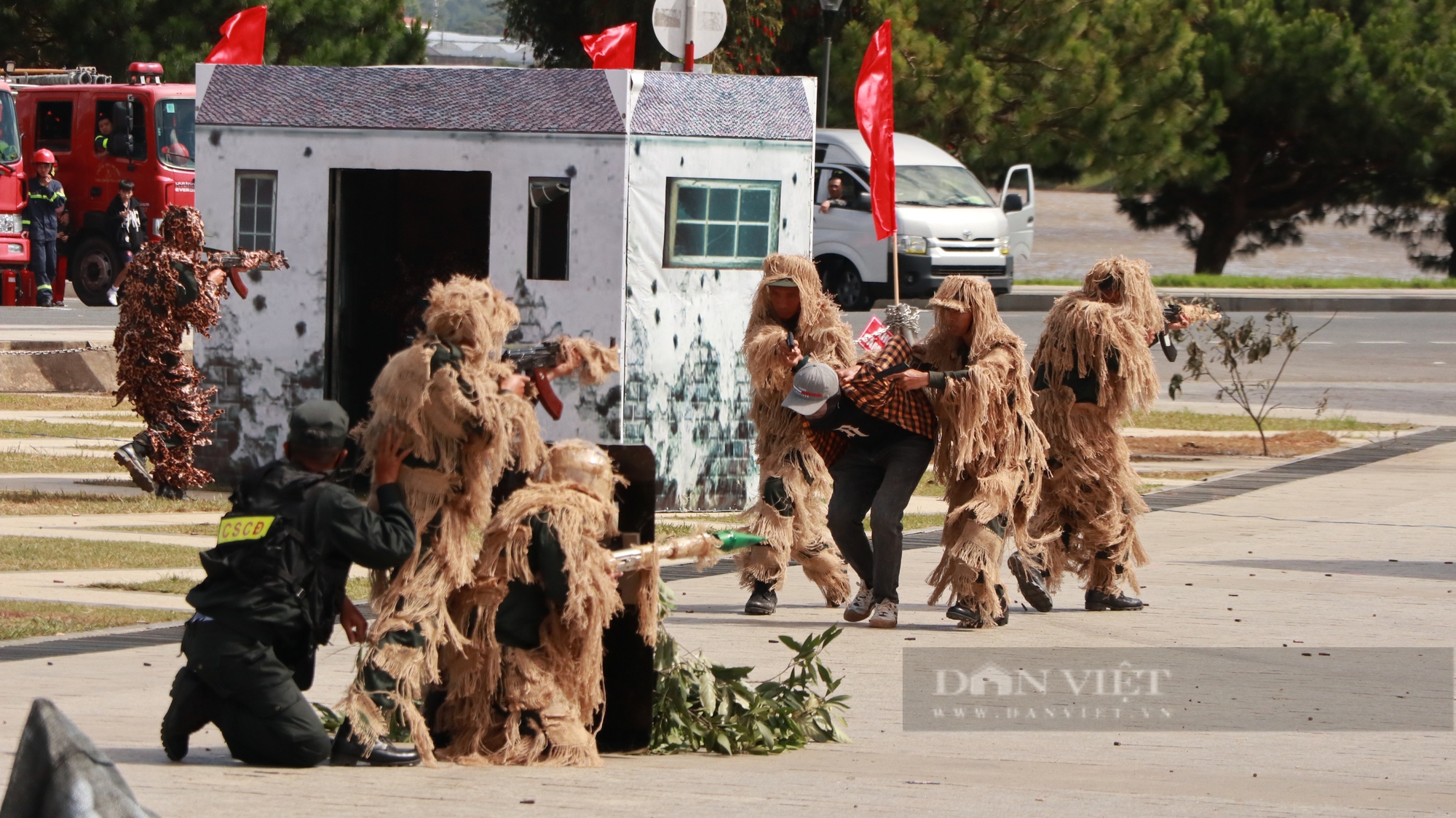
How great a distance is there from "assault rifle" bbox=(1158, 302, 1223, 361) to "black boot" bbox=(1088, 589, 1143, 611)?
125 centimetres

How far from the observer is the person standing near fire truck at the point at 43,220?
23.8 meters

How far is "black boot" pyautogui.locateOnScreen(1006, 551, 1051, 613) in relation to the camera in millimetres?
9211

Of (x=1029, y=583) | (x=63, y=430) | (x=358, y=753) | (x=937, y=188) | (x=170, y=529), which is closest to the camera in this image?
(x=358, y=753)

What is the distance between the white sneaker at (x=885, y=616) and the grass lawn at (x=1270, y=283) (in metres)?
23.1

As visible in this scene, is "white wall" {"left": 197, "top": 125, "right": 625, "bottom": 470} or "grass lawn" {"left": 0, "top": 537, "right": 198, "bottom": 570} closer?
"grass lawn" {"left": 0, "top": 537, "right": 198, "bottom": 570}

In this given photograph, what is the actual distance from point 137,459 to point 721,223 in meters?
3.68

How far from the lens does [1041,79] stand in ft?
105

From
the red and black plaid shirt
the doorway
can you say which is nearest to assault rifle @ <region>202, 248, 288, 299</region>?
the doorway

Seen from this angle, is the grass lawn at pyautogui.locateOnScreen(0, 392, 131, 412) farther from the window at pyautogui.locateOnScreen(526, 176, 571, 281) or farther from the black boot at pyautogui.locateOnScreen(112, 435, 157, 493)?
the window at pyautogui.locateOnScreen(526, 176, 571, 281)

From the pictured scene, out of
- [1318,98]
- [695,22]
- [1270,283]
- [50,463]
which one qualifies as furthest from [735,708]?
[1318,98]

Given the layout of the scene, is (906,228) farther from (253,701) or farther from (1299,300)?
(253,701)

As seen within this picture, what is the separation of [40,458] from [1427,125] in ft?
82.2

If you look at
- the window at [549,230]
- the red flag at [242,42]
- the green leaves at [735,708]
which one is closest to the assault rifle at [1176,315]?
the window at [549,230]

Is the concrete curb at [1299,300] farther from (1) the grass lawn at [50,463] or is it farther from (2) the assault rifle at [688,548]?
(2) the assault rifle at [688,548]
